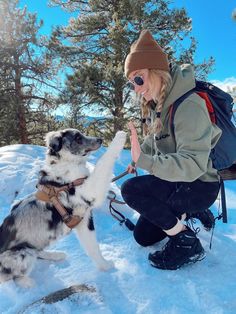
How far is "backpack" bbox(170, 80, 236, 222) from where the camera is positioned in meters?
2.85

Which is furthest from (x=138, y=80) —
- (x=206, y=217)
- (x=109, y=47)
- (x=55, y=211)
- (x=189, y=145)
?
(x=109, y=47)

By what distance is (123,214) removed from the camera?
4543mm

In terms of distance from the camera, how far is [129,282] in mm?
2875

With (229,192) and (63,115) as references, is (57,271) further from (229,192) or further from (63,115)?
(63,115)

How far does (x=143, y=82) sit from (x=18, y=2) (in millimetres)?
15288

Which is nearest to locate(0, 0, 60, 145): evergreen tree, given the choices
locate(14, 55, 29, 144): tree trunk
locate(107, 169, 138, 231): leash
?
locate(14, 55, 29, 144): tree trunk

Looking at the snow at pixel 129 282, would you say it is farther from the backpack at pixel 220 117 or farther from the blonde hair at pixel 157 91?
the blonde hair at pixel 157 91

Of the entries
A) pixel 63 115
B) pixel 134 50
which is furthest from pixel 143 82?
pixel 63 115

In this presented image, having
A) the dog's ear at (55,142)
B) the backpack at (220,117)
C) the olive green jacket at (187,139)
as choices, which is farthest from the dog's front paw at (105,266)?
the backpack at (220,117)

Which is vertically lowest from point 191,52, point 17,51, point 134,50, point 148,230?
point 148,230

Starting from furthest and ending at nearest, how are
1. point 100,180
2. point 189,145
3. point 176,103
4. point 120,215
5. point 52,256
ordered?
point 120,215 < point 52,256 < point 100,180 < point 176,103 < point 189,145

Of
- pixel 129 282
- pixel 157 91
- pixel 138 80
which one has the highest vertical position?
pixel 138 80

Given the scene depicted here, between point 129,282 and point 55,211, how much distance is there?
944mm

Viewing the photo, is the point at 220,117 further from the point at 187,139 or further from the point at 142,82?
the point at 142,82
